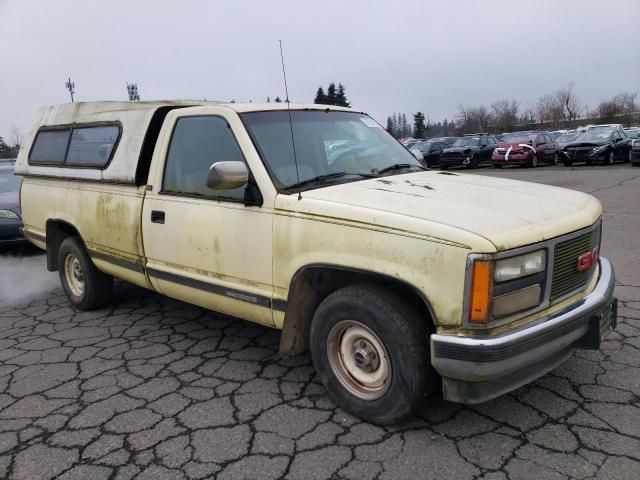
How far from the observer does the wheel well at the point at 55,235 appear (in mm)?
5307

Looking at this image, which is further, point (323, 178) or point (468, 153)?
point (468, 153)

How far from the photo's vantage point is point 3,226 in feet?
26.4

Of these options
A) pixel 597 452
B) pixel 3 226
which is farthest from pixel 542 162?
pixel 597 452

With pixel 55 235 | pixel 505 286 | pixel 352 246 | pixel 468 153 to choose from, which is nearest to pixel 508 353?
pixel 505 286

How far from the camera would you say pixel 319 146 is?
373 cm

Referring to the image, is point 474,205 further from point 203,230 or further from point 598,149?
point 598,149

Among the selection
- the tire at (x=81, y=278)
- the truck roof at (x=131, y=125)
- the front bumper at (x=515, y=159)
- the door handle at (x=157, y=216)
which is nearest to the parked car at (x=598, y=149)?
the front bumper at (x=515, y=159)

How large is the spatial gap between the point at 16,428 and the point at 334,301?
2036mm

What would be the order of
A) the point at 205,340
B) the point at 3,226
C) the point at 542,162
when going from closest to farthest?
1. the point at 205,340
2. the point at 3,226
3. the point at 542,162

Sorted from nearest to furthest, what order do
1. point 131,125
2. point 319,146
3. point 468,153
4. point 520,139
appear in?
point 319,146 < point 131,125 < point 520,139 < point 468,153

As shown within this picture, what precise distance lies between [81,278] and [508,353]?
14.2ft

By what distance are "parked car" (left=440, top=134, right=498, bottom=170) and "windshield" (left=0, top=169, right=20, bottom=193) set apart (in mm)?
18444

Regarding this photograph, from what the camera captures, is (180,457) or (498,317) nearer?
(498,317)

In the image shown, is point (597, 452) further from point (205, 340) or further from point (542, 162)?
→ point (542, 162)
